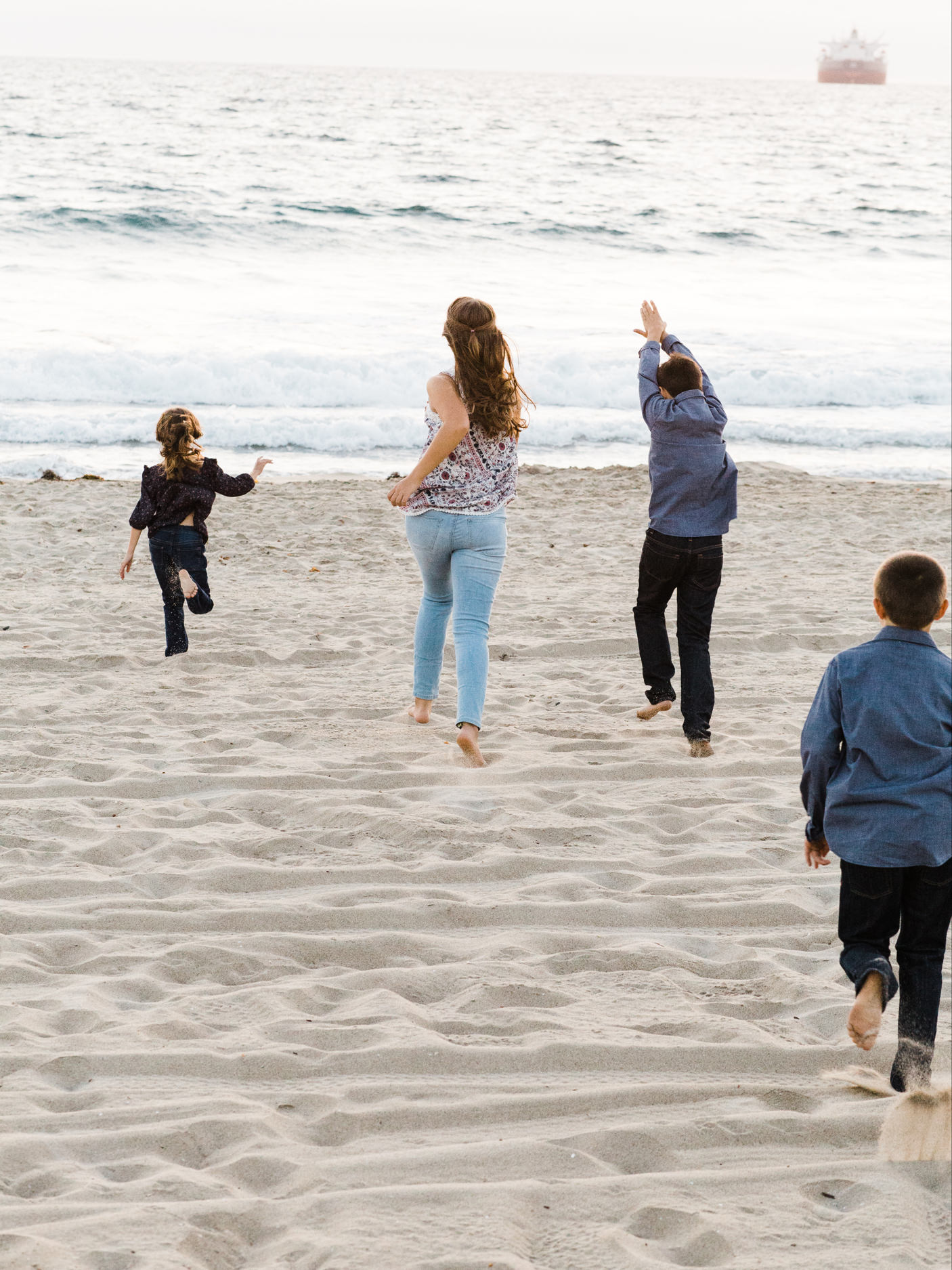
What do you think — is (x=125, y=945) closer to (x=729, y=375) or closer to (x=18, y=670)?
(x=18, y=670)

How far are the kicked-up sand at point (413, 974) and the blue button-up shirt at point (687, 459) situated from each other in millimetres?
1004

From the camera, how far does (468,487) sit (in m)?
4.57

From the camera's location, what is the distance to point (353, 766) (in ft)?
15.6

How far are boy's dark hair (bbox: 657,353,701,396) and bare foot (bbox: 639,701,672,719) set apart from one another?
4.57ft

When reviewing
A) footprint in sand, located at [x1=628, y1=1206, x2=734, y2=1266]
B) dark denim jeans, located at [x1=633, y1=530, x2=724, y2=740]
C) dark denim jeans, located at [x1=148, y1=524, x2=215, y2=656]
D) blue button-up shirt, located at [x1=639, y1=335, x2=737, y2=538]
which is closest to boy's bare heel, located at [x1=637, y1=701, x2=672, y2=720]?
dark denim jeans, located at [x1=633, y1=530, x2=724, y2=740]

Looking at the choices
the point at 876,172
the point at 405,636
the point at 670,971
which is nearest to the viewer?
the point at 670,971

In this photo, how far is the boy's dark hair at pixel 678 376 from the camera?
483 centimetres

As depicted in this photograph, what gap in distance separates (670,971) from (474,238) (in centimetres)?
2841

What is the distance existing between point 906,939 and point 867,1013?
20cm

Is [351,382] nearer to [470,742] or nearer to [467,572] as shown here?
[467,572]

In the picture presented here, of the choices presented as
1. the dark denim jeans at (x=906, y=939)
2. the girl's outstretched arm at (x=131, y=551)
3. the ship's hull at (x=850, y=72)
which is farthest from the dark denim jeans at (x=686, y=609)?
the ship's hull at (x=850, y=72)

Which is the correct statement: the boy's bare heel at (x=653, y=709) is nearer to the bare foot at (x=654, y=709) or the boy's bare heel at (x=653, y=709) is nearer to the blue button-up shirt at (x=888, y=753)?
the bare foot at (x=654, y=709)

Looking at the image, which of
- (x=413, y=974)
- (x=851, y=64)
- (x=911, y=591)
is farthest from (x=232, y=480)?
(x=851, y=64)

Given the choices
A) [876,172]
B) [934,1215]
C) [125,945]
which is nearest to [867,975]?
[934,1215]
